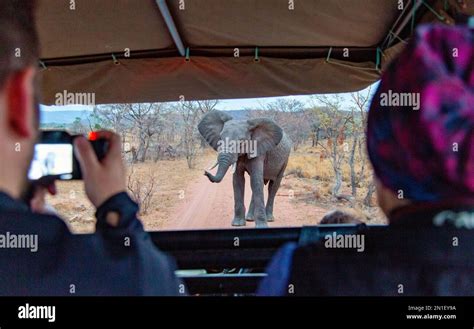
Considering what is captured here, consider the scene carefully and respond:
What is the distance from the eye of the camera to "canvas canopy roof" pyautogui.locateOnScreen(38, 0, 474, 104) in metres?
2.16

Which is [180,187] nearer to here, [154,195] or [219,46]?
[154,195]

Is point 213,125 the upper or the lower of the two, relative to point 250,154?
upper

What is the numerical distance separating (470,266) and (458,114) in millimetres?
371

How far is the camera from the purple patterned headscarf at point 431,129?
1.19 m

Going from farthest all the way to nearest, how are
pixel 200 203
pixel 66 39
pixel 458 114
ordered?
pixel 200 203, pixel 66 39, pixel 458 114

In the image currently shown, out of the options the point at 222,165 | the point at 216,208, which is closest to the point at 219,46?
the point at 222,165

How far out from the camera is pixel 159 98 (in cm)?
282

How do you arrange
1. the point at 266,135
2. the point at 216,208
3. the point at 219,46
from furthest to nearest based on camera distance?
the point at 266,135
the point at 216,208
the point at 219,46

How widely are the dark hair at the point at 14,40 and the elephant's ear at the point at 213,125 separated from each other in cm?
205

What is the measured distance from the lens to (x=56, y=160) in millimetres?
1275

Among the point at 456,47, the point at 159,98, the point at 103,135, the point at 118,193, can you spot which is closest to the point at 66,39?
the point at 159,98

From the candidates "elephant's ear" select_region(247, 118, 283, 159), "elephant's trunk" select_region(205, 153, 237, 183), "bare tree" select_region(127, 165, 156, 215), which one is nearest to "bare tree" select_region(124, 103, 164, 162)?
"bare tree" select_region(127, 165, 156, 215)

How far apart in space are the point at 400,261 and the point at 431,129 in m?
0.31
